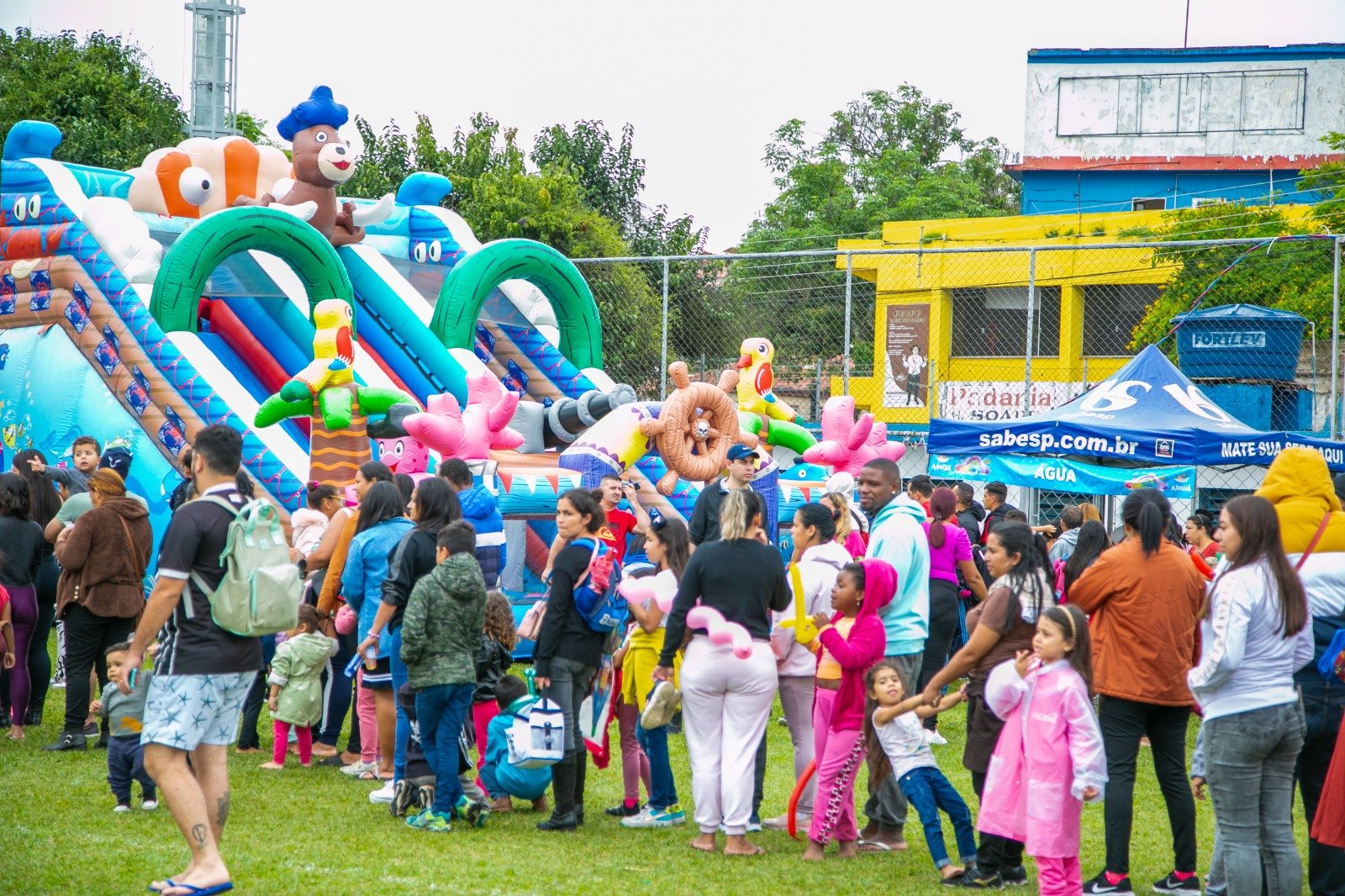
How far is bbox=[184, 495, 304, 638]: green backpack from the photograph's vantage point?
508 centimetres

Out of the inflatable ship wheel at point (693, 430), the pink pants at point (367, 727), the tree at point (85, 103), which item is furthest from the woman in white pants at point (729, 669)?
the tree at point (85, 103)

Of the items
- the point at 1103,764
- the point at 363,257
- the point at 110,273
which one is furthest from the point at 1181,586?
the point at 363,257

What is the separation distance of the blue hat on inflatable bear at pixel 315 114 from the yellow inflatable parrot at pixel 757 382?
14.4 ft

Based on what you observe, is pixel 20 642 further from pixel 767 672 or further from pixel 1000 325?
pixel 1000 325

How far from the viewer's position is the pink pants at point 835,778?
19.4ft

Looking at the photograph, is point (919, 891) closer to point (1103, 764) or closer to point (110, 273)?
point (1103, 764)

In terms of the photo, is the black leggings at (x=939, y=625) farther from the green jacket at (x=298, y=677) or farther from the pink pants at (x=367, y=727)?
the green jacket at (x=298, y=677)

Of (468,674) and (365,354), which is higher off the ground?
(365,354)

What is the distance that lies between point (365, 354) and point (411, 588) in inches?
259

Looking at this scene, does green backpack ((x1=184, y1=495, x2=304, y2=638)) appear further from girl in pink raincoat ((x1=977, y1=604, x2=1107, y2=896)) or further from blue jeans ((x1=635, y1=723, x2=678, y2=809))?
girl in pink raincoat ((x1=977, y1=604, x2=1107, y2=896))

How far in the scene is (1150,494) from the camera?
5664 mm

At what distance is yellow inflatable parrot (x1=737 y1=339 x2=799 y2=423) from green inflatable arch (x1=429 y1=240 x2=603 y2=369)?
2237mm

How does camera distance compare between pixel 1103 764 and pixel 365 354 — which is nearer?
pixel 1103 764

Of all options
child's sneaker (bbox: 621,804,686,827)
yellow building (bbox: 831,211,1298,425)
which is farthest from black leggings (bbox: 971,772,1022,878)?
yellow building (bbox: 831,211,1298,425)
